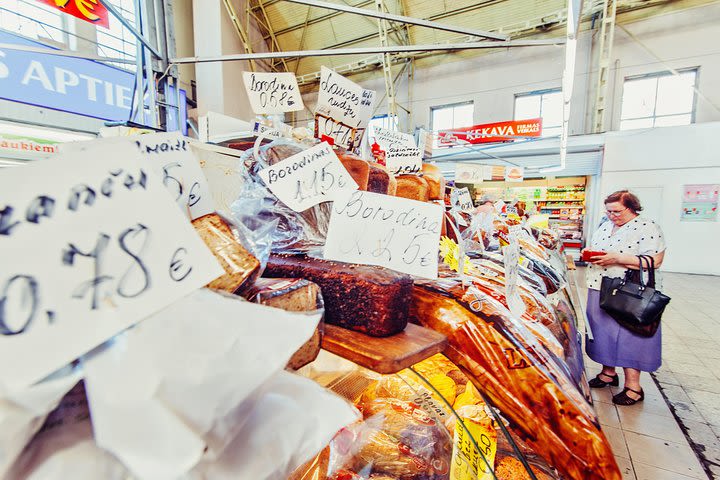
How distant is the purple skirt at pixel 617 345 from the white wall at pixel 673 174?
698 centimetres

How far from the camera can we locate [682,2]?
24.7ft

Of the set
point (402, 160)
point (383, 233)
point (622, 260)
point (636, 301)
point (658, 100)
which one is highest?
point (658, 100)

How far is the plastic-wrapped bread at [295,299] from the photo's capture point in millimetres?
519

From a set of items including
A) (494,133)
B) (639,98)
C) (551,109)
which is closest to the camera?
(639,98)

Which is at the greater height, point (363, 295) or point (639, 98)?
point (639, 98)

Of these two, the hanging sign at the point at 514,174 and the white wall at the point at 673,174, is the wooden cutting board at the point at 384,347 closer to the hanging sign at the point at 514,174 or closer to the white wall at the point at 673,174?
the hanging sign at the point at 514,174

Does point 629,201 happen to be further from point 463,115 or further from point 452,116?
point 452,116

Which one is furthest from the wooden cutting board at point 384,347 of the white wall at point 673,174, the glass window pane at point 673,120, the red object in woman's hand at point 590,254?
the glass window pane at point 673,120

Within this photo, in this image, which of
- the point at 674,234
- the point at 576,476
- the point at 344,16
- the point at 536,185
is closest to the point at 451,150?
the point at 536,185

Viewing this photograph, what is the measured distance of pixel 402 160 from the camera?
6.03 feet

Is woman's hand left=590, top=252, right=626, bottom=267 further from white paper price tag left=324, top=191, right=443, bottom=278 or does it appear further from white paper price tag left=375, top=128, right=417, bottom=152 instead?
white paper price tag left=324, top=191, right=443, bottom=278

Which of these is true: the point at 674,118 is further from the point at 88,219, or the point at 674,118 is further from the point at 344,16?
the point at 88,219

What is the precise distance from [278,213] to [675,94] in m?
10.5

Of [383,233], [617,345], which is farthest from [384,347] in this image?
[617,345]
